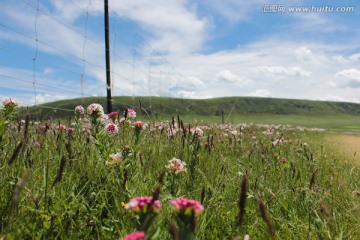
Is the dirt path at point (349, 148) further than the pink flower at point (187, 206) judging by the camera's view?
Yes

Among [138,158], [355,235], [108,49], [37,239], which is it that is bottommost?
[355,235]

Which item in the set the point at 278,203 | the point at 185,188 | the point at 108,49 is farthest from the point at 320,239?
the point at 108,49

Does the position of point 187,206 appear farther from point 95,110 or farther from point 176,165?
point 95,110

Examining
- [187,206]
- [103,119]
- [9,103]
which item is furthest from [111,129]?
[187,206]

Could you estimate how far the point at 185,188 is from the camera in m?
3.30

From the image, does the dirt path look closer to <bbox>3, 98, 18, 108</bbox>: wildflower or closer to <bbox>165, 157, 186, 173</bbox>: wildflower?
<bbox>165, 157, 186, 173</bbox>: wildflower

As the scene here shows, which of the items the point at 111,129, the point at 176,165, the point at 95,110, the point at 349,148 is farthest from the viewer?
the point at 349,148

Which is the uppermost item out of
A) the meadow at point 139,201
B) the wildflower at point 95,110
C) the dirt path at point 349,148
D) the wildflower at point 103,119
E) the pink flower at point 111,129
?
the wildflower at point 95,110

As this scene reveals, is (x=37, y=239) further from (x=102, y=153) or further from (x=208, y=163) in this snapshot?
(x=208, y=163)

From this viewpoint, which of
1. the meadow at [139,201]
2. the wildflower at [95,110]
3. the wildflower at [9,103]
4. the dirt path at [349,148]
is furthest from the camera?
the dirt path at [349,148]

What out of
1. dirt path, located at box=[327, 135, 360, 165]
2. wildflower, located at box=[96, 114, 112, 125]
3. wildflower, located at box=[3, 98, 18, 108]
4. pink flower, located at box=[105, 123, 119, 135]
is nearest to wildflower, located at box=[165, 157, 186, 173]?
pink flower, located at box=[105, 123, 119, 135]

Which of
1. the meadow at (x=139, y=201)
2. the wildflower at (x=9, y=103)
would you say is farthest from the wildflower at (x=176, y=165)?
the wildflower at (x=9, y=103)

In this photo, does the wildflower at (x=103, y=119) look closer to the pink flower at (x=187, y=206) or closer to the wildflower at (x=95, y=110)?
the wildflower at (x=95, y=110)

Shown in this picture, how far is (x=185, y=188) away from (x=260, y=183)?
33.5 inches
